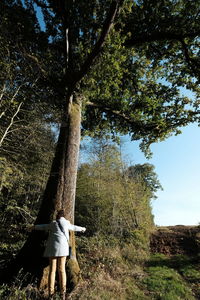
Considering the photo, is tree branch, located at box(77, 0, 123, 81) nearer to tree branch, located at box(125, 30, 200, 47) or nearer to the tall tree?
the tall tree

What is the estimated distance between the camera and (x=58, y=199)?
170 inches

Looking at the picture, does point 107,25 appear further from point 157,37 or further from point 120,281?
point 120,281

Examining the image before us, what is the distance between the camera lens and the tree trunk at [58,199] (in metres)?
3.53

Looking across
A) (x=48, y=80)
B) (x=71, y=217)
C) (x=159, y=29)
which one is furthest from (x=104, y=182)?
(x=159, y=29)

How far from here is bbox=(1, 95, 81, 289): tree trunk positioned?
3.53m

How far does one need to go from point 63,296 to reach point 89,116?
7443 millimetres

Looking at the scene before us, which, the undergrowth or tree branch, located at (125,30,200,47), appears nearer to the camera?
the undergrowth

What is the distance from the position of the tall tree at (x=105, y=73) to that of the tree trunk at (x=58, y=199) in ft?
0.07

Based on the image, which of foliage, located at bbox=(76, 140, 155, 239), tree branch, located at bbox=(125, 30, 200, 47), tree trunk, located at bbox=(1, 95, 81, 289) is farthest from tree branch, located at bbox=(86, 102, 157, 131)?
foliage, located at bbox=(76, 140, 155, 239)

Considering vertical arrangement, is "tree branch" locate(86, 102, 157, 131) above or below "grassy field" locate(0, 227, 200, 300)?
above

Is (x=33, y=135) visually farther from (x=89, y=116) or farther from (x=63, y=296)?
(x=89, y=116)

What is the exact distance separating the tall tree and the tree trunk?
0.9 inches

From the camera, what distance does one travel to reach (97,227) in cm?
1005

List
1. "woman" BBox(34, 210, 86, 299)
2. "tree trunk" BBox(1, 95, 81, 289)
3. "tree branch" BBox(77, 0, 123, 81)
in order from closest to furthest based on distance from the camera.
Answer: "tree branch" BBox(77, 0, 123, 81)
"woman" BBox(34, 210, 86, 299)
"tree trunk" BBox(1, 95, 81, 289)
